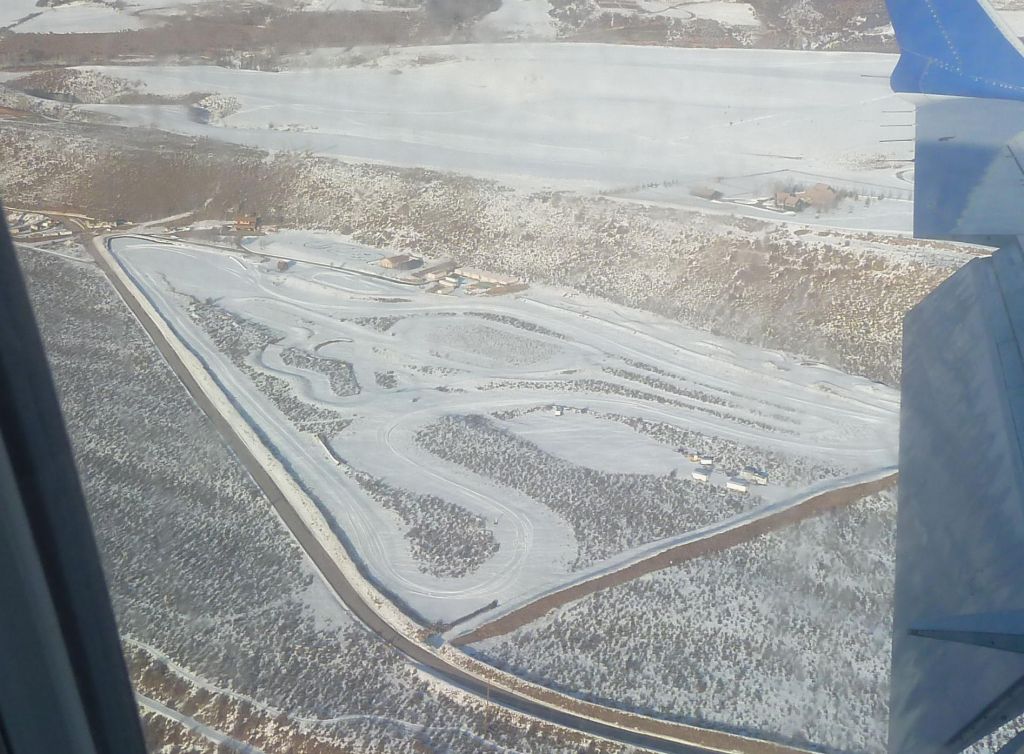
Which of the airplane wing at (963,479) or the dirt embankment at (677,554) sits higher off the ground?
the airplane wing at (963,479)

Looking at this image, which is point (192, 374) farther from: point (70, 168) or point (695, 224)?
point (70, 168)

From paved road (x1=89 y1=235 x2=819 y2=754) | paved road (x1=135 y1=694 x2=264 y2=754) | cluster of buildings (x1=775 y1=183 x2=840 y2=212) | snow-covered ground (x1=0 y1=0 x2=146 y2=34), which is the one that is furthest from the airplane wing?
snow-covered ground (x1=0 y1=0 x2=146 y2=34)

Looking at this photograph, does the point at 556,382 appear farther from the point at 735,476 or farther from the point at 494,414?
the point at 735,476

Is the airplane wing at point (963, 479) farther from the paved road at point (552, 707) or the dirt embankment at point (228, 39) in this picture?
the dirt embankment at point (228, 39)

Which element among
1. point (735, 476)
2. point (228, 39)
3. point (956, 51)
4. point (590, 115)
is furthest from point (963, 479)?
point (228, 39)

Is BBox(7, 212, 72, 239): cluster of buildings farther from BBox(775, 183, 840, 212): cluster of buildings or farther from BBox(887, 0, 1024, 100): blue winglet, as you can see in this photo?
BBox(887, 0, 1024, 100): blue winglet

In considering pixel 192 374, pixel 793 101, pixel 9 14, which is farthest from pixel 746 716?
pixel 9 14

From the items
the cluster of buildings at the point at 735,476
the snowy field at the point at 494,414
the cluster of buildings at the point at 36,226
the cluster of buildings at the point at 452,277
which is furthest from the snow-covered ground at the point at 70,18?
the cluster of buildings at the point at 735,476
